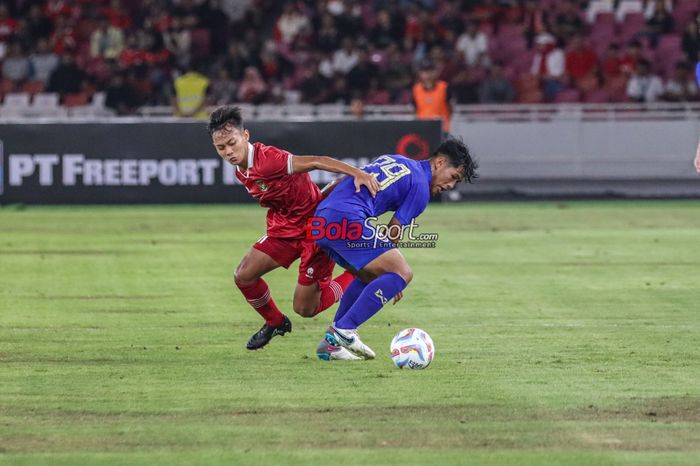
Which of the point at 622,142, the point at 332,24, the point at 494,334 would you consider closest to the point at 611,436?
the point at 494,334

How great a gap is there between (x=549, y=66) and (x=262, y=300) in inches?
721

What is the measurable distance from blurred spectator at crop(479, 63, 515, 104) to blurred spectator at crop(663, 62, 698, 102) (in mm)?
2964

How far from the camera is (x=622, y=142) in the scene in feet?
80.9

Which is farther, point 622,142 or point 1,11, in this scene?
point 1,11

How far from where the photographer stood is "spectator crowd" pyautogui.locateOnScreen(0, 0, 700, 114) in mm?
26219

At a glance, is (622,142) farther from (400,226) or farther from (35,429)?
(35,429)

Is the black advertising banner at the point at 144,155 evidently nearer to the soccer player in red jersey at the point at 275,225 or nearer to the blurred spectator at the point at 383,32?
the blurred spectator at the point at 383,32

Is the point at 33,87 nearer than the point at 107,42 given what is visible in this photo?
Yes

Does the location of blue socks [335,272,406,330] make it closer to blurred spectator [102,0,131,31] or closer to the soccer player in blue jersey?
the soccer player in blue jersey

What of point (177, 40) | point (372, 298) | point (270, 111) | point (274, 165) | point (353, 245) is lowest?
point (270, 111)

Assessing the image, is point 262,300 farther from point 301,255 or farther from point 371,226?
point 371,226

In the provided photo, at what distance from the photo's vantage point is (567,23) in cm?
2764

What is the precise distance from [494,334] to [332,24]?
711 inches

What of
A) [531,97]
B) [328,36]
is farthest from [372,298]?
[328,36]
